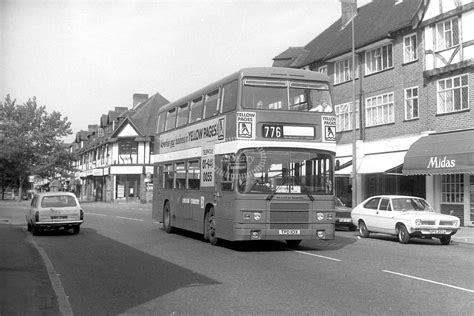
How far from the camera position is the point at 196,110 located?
54.8ft

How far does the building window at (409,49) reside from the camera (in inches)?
1083

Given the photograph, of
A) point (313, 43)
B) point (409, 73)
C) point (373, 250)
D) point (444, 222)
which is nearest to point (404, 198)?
point (444, 222)

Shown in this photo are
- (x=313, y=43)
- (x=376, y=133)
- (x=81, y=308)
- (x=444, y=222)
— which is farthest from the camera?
(x=313, y=43)

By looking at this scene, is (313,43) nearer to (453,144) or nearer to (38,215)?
(453,144)

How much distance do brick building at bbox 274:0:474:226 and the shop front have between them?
4 centimetres

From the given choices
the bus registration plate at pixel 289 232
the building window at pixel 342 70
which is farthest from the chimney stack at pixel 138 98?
the bus registration plate at pixel 289 232

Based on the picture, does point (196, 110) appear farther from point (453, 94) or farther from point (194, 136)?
point (453, 94)

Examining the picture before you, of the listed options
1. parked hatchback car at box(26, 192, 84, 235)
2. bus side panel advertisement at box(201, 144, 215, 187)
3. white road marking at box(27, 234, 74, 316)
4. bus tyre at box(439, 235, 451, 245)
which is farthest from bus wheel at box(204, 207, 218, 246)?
bus tyre at box(439, 235, 451, 245)

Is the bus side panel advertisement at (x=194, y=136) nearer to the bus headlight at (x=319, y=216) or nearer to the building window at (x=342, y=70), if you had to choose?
the bus headlight at (x=319, y=216)

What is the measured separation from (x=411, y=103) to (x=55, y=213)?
58.9ft

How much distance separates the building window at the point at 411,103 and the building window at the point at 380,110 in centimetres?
112

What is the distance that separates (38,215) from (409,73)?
62.2 feet

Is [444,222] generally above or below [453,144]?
below

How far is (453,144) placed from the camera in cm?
2291
